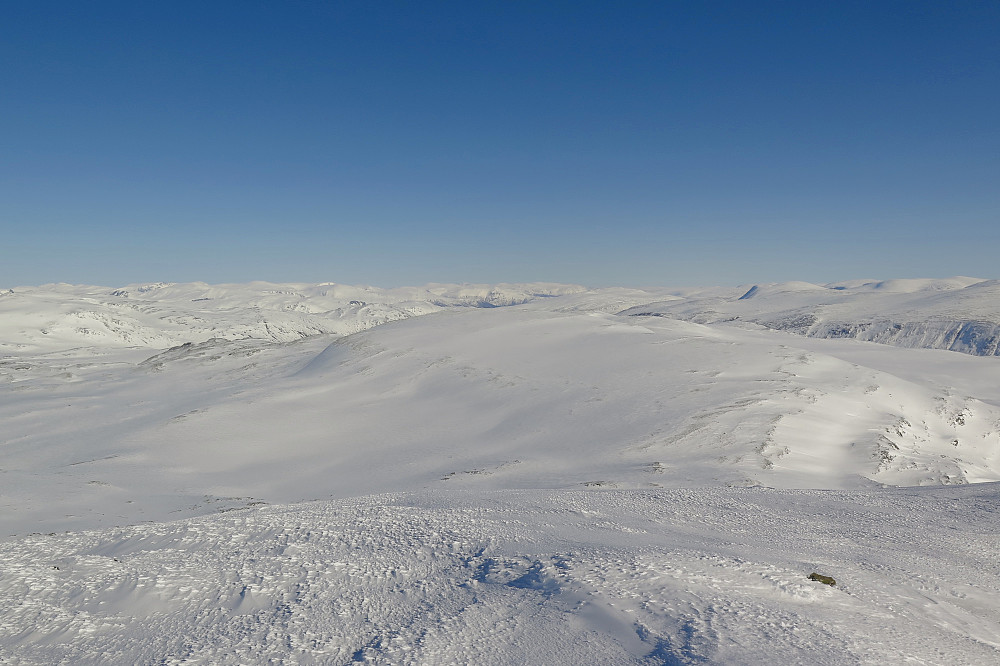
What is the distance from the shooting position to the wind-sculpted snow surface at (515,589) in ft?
24.5

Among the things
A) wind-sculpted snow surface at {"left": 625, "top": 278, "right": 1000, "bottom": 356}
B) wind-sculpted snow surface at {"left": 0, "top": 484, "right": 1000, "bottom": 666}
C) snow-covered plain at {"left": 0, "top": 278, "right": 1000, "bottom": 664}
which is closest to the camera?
wind-sculpted snow surface at {"left": 0, "top": 484, "right": 1000, "bottom": 666}

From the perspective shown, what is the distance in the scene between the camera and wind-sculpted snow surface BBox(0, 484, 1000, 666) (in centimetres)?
748

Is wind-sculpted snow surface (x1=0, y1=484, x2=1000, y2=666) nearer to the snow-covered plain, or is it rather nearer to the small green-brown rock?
the snow-covered plain

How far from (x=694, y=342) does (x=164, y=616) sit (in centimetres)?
4681

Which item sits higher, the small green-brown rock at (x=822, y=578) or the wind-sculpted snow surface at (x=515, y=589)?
the small green-brown rock at (x=822, y=578)

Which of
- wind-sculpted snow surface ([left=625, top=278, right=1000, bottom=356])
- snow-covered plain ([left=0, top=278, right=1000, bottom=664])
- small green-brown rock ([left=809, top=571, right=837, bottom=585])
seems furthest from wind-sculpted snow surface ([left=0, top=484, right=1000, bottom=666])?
wind-sculpted snow surface ([left=625, top=278, right=1000, bottom=356])

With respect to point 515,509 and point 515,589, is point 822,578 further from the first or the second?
point 515,509

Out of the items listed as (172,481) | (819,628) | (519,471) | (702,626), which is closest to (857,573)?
(819,628)

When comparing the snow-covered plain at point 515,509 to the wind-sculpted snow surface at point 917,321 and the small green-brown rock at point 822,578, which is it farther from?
the wind-sculpted snow surface at point 917,321

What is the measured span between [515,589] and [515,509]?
567 centimetres

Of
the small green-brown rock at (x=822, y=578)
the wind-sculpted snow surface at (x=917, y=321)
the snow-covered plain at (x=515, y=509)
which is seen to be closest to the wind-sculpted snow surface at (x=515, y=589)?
the snow-covered plain at (x=515, y=509)

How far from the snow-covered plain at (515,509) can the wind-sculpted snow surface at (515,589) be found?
0.18 feet

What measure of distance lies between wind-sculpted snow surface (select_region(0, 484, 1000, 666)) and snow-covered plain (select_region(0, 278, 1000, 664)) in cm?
6

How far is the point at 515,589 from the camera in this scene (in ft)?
30.1
